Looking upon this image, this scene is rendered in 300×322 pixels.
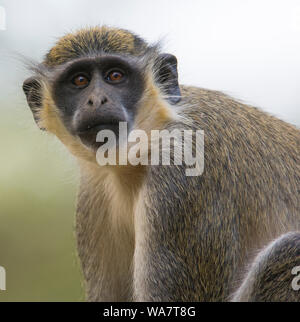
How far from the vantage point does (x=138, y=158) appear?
6012 millimetres

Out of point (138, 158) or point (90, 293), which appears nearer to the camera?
point (138, 158)

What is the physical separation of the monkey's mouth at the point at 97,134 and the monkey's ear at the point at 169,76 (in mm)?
597

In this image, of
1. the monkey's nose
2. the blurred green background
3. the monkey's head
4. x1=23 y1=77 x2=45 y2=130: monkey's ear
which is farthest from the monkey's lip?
the blurred green background

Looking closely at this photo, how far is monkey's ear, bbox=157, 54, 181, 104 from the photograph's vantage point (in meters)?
6.11

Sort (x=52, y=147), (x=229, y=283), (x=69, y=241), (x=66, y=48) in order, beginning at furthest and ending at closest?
1. (x=69, y=241)
2. (x=52, y=147)
3. (x=66, y=48)
4. (x=229, y=283)

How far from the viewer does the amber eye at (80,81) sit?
19.5 ft

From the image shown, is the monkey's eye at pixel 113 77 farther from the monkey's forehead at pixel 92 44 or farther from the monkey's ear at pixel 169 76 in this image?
the monkey's ear at pixel 169 76

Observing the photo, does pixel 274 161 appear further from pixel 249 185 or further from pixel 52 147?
pixel 52 147

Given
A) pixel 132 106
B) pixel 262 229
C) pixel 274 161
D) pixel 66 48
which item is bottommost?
pixel 262 229

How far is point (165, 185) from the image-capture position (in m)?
5.86

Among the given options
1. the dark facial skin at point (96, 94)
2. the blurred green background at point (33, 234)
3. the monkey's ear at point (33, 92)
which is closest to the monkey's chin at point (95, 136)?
the dark facial skin at point (96, 94)

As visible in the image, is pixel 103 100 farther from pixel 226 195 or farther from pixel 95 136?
pixel 226 195
